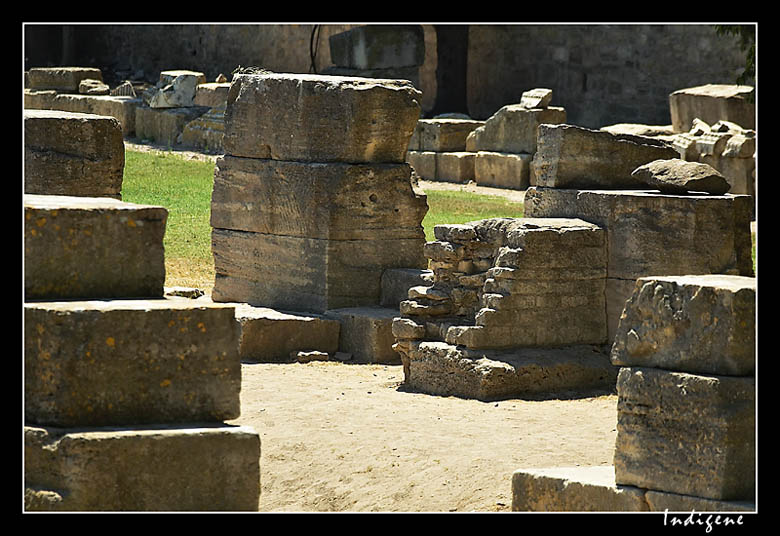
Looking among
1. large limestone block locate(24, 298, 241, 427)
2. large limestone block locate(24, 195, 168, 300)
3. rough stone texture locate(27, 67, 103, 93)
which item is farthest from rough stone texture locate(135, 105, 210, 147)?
large limestone block locate(24, 298, 241, 427)

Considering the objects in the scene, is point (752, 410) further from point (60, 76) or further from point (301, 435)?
point (60, 76)

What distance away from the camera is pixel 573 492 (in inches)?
243

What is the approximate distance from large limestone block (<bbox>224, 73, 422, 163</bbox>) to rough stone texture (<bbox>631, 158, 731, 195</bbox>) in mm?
2225

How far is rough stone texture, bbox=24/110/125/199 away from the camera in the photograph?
9.72 metres

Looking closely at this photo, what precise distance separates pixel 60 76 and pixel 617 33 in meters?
10.2

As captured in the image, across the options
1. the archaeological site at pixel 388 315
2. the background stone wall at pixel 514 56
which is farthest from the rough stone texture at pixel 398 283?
the background stone wall at pixel 514 56

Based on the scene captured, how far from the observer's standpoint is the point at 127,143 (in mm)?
23250

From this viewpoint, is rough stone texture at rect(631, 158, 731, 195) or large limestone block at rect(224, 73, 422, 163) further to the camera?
large limestone block at rect(224, 73, 422, 163)

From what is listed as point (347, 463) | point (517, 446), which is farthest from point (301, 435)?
point (517, 446)

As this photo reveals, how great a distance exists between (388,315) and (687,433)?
532cm

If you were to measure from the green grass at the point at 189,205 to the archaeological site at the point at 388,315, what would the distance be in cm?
154

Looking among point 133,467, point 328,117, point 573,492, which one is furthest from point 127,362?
point 328,117

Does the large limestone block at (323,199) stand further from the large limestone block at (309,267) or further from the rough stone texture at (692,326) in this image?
the rough stone texture at (692,326)

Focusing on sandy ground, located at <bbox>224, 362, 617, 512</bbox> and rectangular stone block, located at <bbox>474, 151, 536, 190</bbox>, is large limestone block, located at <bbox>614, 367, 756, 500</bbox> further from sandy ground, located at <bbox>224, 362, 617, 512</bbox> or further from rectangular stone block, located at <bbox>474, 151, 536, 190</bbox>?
rectangular stone block, located at <bbox>474, 151, 536, 190</bbox>
